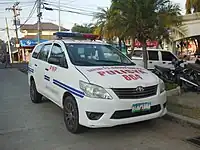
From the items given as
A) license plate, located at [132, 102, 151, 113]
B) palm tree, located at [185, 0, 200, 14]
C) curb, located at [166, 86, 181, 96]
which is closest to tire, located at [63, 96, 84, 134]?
license plate, located at [132, 102, 151, 113]

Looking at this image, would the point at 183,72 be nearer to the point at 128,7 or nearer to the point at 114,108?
the point at 128,7

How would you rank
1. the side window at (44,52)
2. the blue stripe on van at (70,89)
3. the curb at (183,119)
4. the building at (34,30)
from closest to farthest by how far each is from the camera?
1. the blue stripe on van at (70,89)
2. the curb at (183,119)
3. the side window at (44,52)
4. the building at (34,30)

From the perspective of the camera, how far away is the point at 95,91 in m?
4.64

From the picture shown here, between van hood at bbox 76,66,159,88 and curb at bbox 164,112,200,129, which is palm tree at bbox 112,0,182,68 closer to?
curb at bbox 164,112,200,129

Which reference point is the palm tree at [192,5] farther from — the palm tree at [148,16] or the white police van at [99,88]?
the white police van at [99,88]

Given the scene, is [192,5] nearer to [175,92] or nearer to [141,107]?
[175,92]

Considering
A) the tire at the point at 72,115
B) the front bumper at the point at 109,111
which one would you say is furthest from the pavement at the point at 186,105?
the tire at the point at 72,115

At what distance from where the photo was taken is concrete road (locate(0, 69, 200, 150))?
14.8 feet

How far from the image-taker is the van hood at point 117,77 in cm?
467

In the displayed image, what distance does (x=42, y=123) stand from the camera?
5895 mm

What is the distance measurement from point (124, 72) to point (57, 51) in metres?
1.91

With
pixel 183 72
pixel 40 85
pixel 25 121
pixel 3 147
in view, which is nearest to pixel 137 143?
pixel 3 147

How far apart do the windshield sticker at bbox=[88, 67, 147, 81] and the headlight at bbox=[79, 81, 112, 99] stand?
31 cm

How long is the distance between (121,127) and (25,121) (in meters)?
2.12
